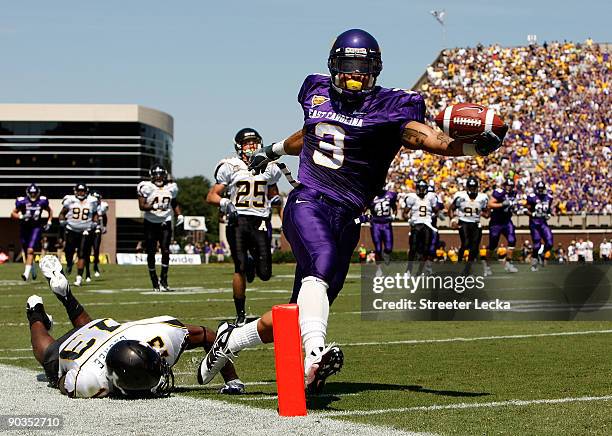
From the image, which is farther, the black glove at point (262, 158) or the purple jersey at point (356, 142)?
the black glove at point (262, 158)

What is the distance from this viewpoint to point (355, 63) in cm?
591

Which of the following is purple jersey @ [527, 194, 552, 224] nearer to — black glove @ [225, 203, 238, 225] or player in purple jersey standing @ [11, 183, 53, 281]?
player in purple jersey standing @ [11, 183, 53, 281]

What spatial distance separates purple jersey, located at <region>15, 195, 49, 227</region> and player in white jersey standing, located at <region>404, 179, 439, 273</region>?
6.66 meters

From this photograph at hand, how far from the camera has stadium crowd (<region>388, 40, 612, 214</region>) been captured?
1679 inches

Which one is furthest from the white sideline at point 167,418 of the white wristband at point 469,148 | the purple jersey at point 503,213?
the purple jersey at point 503,213

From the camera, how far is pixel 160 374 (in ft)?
18.3

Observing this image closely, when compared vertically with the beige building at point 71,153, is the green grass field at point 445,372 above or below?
below

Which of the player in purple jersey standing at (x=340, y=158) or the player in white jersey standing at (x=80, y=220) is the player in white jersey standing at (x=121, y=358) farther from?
the player in white jersey standing at (x=80, y=220)

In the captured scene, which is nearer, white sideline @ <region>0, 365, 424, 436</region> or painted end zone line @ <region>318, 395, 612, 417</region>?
white sideline @ <region>0, 365, 424, 436</region>

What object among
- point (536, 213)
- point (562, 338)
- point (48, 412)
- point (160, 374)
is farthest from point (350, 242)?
point (536, 213)

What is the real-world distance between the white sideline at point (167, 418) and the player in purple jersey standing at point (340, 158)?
62cm

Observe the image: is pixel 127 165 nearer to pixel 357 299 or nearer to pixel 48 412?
pixel 357 299

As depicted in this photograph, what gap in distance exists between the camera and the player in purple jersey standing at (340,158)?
572 cm

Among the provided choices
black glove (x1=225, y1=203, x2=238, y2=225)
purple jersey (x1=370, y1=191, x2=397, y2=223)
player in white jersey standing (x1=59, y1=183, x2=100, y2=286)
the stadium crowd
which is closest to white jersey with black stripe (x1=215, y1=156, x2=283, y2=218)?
black glove (x1=225, y1=203, x2=238, y2=225)
